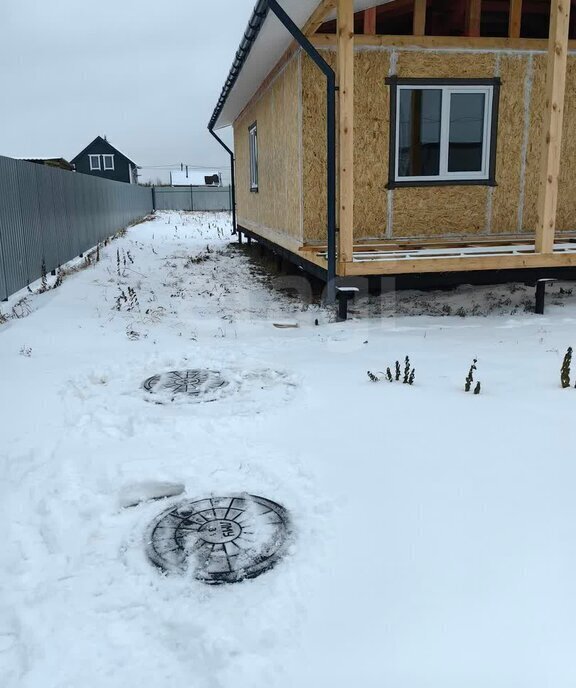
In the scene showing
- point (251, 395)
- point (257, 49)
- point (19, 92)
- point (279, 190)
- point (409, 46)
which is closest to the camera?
point (251, 395)

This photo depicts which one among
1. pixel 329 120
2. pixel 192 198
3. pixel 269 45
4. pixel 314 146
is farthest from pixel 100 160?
pixel 329 120

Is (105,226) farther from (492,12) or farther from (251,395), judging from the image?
(251,395)

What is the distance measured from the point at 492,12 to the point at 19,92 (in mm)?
128241

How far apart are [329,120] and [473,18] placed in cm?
297

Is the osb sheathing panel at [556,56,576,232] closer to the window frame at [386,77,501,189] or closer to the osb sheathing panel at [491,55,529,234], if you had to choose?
the osb sheathing panel at [491,55,529,234]

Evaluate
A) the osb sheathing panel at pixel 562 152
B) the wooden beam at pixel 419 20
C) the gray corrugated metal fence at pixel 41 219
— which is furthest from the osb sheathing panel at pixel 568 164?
the gray corrugated metal fence at pixel 41 219

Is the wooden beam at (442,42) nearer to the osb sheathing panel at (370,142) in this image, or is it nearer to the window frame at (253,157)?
the osb sheathing panel at (370,142)

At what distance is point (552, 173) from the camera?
21.3ft

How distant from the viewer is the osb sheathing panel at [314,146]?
7309mm

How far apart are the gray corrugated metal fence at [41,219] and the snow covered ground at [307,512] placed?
342 cm

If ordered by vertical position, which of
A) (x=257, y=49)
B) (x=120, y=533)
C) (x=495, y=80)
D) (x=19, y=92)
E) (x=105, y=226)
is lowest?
(x=120, y=533)

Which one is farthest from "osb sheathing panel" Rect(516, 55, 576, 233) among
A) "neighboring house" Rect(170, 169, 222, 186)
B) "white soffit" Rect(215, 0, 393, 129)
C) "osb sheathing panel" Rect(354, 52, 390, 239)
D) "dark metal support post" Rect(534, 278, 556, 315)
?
"neighboring house" Rect(170, 169, 222, 186)

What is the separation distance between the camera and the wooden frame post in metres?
5.87

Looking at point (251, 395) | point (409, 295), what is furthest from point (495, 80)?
point (251, 395)
